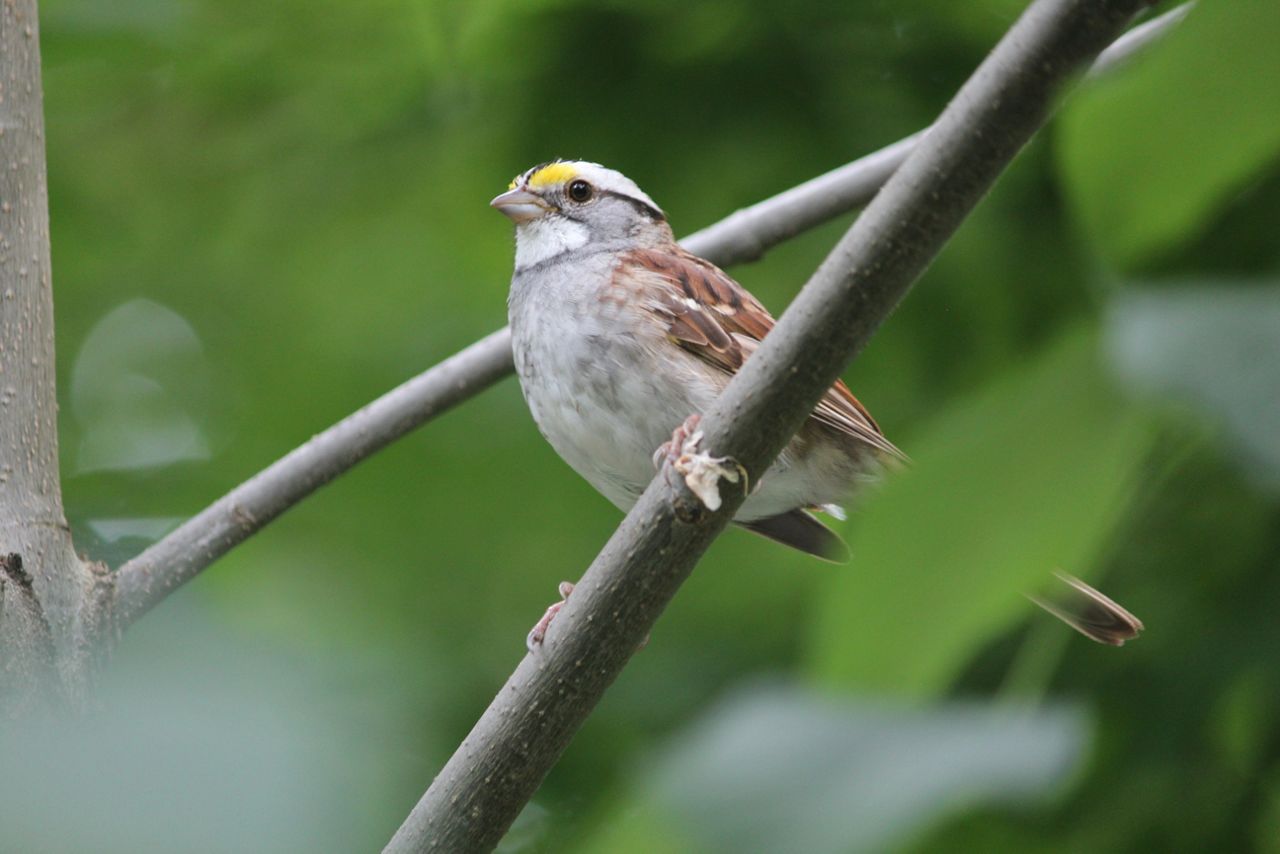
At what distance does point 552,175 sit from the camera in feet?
11.9

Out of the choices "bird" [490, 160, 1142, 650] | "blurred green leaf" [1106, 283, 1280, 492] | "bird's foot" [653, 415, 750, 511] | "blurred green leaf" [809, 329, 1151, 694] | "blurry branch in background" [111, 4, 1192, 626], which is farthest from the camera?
"bird" [490, 160, 1142, 650]

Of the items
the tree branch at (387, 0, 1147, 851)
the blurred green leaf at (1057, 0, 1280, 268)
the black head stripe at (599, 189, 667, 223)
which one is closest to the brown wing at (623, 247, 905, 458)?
the black head stripe at (599, 189, 667, 223)

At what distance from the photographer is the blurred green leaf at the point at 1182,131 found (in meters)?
1.38

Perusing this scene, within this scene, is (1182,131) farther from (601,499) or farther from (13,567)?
(601,499)

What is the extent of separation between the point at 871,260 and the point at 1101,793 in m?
1.38

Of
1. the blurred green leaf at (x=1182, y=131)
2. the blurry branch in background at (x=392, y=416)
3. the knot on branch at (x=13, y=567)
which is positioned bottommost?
the knot on branch at (x=13, y=567)

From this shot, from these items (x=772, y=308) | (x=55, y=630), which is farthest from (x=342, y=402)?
(x=55, y=630)

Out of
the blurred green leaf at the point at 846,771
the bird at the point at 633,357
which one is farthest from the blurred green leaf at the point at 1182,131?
the bird at the point at 633,357

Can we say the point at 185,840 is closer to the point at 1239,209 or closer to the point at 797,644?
the point at 1239,209

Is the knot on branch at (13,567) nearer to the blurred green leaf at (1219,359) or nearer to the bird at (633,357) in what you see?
the bird at (633,357)

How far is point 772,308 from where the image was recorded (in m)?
4.11

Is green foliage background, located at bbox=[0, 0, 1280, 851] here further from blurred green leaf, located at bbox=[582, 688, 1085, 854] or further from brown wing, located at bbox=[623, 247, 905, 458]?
brown wing, located at bbox=[623, 247, 905, 458]

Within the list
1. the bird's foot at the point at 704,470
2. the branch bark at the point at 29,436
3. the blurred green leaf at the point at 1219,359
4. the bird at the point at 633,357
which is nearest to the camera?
the blurred green leaf at the point at 1219,359

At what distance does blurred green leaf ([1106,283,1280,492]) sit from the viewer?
3.99 feet
